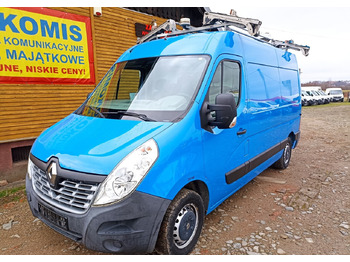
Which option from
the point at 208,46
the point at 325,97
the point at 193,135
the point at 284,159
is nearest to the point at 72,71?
the point at 208,46

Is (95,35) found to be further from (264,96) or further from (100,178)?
(100,178)

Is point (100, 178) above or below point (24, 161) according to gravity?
above

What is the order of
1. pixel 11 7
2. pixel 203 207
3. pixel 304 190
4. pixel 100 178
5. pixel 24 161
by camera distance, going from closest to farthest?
pixel 100 178
pixel 203 207
pixel 304 190
pixel 11 7
pixel 24 161

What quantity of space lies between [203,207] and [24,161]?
473 cm

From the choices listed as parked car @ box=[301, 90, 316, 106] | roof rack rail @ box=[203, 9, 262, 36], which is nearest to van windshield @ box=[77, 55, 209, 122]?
roof rack rail @ box=[203, 9, 262, 36]

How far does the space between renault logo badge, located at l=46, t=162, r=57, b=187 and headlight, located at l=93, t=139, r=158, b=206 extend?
0.51 m

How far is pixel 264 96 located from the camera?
3957mm

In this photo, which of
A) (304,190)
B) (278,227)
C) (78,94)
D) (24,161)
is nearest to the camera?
(278,227)

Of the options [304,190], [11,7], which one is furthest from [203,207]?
[11,7]

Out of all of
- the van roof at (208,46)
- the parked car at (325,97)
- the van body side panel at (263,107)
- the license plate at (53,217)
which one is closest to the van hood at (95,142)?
the license plate at (53,217)

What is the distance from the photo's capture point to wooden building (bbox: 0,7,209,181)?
5094 mm

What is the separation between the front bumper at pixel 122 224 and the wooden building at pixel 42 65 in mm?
4076

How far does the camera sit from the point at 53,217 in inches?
89.2

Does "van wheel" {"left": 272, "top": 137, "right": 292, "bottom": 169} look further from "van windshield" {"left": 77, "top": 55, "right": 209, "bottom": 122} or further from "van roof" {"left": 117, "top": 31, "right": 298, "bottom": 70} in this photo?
"van windshield" {"left": 77, "top": 55, "right": 209, "bottom": 122}
